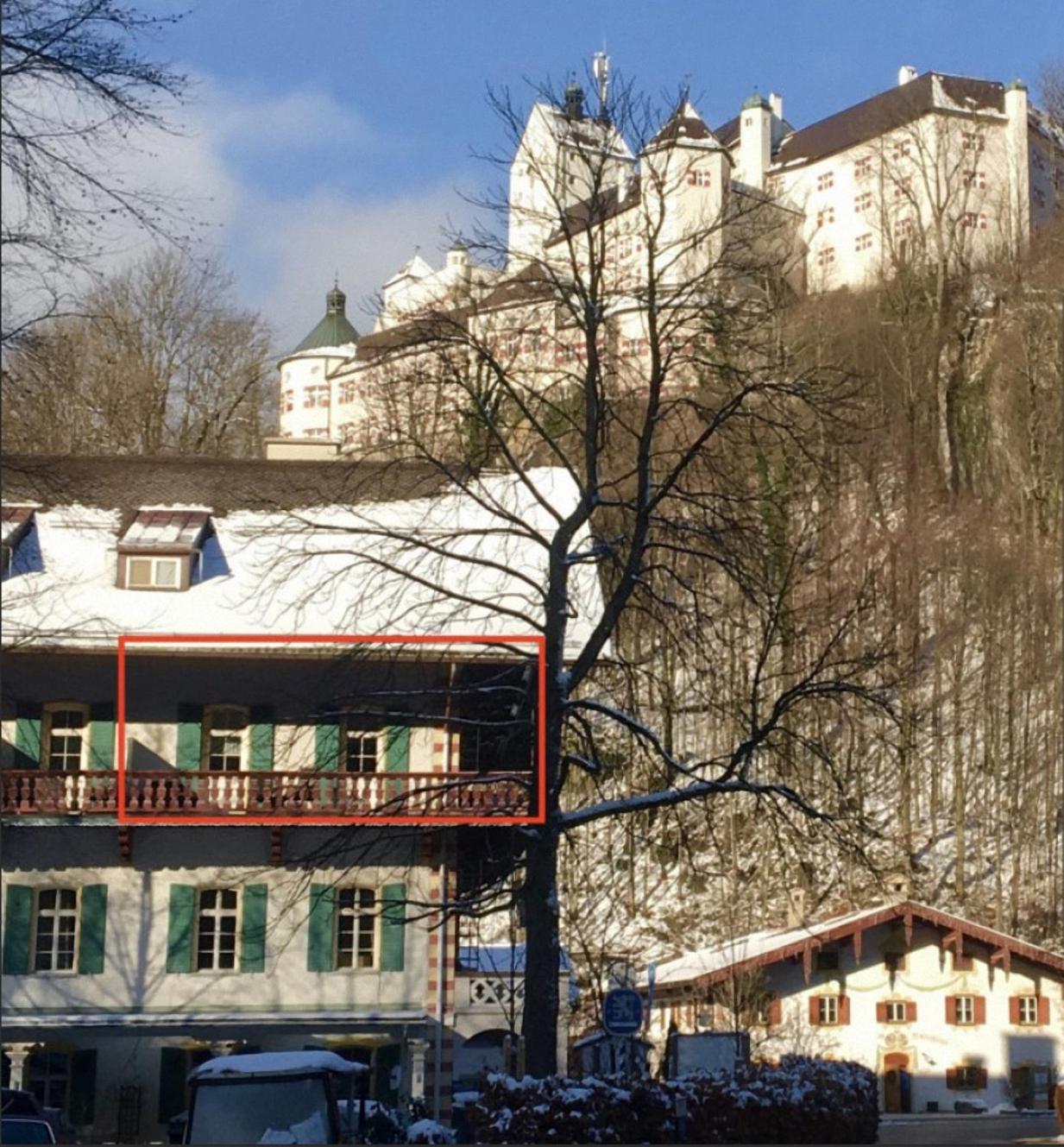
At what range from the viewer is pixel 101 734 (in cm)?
1873

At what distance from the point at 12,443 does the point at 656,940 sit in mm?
19723

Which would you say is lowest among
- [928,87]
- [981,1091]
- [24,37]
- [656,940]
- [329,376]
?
[981,1091]

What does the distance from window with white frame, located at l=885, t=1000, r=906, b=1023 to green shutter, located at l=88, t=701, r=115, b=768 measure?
14932 millimetres

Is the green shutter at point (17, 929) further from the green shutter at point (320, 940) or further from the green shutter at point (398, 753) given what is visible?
the green shutter at point (398, 753)

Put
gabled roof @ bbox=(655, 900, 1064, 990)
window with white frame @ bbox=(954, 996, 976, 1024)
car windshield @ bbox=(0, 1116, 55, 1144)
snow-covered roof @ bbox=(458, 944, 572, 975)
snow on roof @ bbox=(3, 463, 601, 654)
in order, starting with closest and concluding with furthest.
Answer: car windshield @ bbox=(0, 1116, 55, 1144), snow on roof @ bbox=(3, 463, 601, 654), snow-covered roof @ bbox=(458, 944, 572, 975), gabled roof @ bbox=(655, 900, 1064, 990), window with white frame @ bbox=(954, 996, 976, 1024)

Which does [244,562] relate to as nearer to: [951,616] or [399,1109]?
[399,1109]

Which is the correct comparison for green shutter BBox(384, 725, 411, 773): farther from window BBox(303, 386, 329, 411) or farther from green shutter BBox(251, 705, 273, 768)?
window BBox(303, 386, 329, 411)

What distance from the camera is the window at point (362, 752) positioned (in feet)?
59.6

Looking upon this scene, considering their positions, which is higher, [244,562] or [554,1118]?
[244,562]

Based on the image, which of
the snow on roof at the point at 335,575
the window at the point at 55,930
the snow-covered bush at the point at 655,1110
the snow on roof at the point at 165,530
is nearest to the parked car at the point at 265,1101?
the snow-covered bush at the point at 655,1110

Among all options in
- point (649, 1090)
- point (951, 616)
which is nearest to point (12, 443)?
point (649, 1090)

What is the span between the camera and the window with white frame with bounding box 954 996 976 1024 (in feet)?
94.8

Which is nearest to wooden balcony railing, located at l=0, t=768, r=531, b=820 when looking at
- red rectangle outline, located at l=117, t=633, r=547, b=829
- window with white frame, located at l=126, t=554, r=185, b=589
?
red rectangle outline, located at l=117, t=633, r=547, b=829

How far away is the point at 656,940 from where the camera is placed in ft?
103
